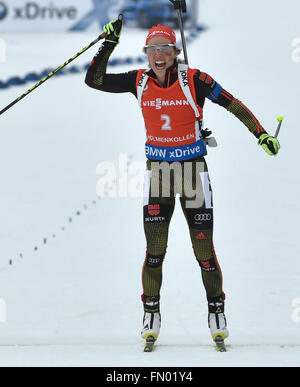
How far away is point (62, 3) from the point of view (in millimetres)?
23156

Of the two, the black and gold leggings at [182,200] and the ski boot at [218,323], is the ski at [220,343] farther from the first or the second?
the black and gold leggings at [182,200]

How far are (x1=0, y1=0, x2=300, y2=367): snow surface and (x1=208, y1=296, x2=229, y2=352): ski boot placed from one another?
0.32 ft

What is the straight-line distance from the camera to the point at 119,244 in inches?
310

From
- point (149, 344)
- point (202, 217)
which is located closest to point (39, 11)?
point (202, 217)

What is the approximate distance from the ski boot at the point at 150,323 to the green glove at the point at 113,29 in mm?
1672

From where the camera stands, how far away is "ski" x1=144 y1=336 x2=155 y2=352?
5035 millimetres

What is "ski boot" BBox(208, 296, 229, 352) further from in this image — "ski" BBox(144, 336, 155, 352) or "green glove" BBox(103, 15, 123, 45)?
"green glove" BBox(103, 15, 123, 45)

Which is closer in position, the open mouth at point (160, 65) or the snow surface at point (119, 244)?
the open mouth at point (160, 65)

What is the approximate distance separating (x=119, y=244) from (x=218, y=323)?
2.90 metres

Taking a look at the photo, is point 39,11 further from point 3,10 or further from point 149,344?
point 149,344

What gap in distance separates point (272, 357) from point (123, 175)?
592 cm

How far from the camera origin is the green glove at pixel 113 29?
4.95 meters

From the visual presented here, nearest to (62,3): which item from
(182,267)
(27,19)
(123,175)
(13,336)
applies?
(27,19)

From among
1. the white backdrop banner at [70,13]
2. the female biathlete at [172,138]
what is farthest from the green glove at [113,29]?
the white backdrop banner at [70,13]
